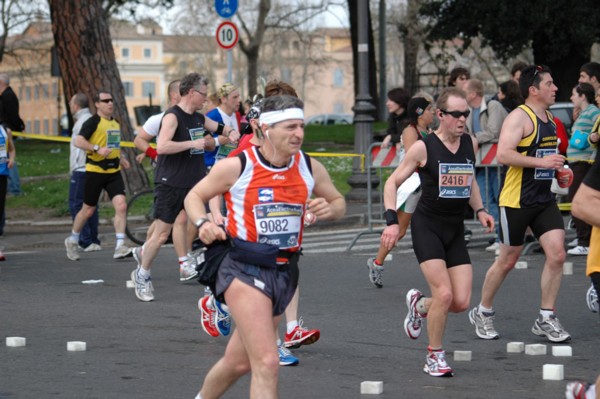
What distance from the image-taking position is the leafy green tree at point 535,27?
34.7m

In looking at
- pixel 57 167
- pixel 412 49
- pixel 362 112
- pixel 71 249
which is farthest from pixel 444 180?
pixel 412 49

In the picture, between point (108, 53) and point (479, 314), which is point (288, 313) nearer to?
point (479, 314)

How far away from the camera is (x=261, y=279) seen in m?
6.08

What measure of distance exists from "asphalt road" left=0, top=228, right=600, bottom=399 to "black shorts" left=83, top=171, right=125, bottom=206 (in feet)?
3.20

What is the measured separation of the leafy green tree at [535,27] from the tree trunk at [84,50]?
15.9 m

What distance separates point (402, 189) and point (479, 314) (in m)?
2.76

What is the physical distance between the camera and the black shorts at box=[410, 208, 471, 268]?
26.8ft

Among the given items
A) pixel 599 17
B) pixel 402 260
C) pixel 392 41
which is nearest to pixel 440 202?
pixel 402 260

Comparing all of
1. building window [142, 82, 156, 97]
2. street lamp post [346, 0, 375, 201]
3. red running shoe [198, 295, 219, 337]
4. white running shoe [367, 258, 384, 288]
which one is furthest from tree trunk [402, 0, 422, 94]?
building window [142, 82, 156, 97]

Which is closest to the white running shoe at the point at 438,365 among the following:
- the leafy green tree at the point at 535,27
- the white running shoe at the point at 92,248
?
the white running shoe at the point at 92,248

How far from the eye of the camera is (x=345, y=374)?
801 centimetres

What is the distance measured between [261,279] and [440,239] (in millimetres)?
2440

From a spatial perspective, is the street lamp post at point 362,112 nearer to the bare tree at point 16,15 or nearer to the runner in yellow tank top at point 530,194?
the runner in yellow tank top at point 530,194

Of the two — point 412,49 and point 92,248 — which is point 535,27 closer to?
point 412,49
